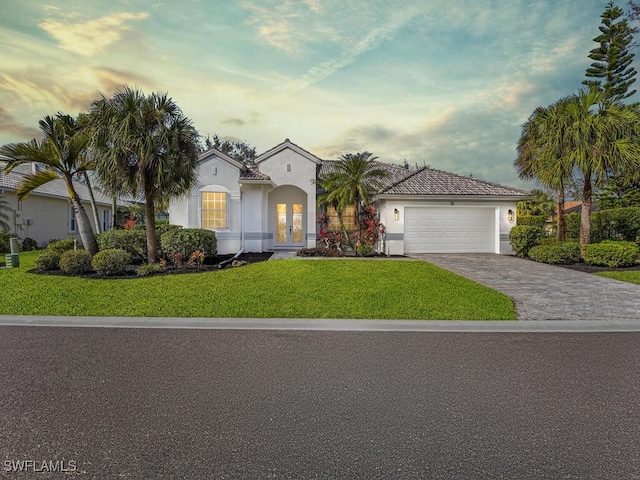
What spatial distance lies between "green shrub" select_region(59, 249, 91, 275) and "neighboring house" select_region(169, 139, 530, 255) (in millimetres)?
5693

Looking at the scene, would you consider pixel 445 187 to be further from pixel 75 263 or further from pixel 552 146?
pixel 75 263

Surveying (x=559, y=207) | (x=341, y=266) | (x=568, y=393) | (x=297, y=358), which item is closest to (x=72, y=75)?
(x=341, y=266)

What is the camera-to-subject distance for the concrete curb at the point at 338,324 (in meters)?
6.98

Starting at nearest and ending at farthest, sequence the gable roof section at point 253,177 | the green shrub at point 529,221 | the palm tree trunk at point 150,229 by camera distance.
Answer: the palm tree trunk at point 150,229 < the gable roof section at point 253,177 < the green shrub at point 529,221

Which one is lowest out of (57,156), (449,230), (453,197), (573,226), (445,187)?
(449,230)

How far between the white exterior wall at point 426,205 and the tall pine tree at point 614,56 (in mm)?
12222

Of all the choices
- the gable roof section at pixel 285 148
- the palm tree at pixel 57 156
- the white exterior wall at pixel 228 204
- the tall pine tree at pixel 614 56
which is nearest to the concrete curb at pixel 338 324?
the palm tree at pixel 57 156

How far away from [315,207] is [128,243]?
813 cm

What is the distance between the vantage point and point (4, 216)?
733 inches

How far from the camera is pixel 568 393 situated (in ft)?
13.3

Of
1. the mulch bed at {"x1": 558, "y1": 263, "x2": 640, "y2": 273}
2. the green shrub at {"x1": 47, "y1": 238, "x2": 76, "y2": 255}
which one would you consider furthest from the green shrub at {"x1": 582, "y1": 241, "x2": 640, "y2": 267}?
the green shrub at {"x1": 47, "y1": 238, "x2": 76, "y2": 255}

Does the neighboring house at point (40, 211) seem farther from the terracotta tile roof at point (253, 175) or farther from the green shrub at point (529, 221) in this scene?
the green shrub at point (529, 221)

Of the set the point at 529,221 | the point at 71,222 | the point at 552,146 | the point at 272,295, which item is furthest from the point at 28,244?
the point at 529,221

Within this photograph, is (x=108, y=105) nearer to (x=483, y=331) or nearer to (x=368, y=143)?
(x=483, y=331)
